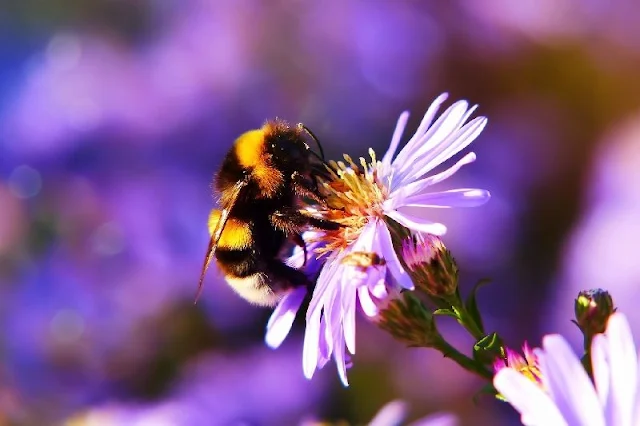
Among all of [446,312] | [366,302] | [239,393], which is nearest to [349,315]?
[366,302]

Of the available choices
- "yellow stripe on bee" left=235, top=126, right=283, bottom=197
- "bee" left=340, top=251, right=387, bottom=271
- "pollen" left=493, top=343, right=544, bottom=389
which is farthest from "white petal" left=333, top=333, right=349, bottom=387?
"yellow stripe on bee" left=235, top=126, right=283, bottom=197

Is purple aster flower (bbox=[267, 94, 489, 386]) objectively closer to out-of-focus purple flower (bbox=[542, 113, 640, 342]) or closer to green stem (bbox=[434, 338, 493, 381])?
green stem (bbox=[434, 338, 493, 381])

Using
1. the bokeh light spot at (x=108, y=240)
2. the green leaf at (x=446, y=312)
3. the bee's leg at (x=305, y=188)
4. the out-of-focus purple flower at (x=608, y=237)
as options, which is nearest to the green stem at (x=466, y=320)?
the green leaf at (x=446, y=312)

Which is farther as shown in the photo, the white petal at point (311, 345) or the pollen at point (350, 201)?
the pollen at point (350, 201)

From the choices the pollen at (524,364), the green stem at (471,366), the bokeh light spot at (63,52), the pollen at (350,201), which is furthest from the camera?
the bokeh light spot at (63,52)

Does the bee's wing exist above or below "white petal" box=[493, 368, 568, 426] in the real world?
above

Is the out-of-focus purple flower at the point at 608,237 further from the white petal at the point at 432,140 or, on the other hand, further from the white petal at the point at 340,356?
the white petal at the point at 340,356
